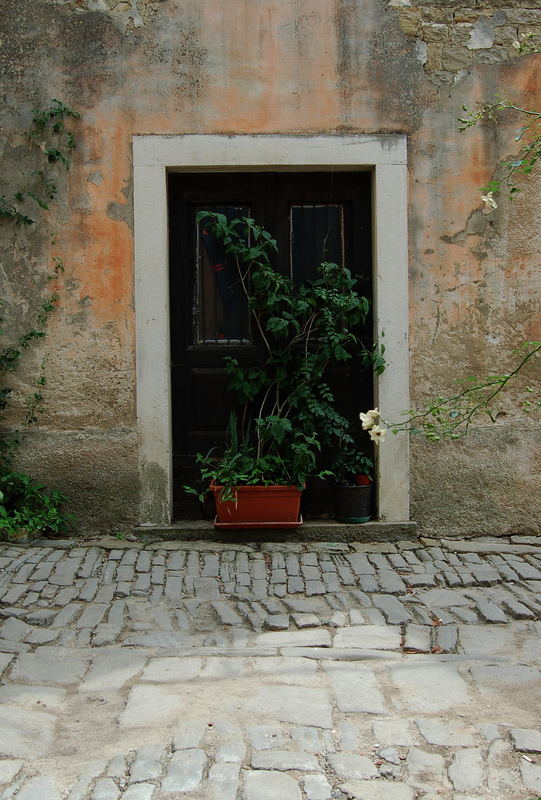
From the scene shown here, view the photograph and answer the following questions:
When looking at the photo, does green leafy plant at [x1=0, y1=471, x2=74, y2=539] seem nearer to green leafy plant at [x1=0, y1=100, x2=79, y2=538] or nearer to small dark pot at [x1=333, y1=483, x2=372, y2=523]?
green leafy plant at [x1=0, y1=100, x2=79, y2=538]

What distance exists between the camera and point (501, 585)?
4.09 meters

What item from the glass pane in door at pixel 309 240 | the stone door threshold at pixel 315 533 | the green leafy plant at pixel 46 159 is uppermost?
the green leafy plant at pixel 46 159

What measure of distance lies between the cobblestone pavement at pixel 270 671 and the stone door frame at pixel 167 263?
48cm

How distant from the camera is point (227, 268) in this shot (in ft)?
17.0

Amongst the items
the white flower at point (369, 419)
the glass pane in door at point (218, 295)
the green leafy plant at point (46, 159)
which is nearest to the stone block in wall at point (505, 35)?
the glass pane in door at point (218, 295)

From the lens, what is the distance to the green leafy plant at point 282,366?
15.8 feet

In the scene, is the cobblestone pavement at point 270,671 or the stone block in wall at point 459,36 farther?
the stone block in wall at point 459,36

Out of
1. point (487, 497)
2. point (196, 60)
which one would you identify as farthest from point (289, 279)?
point (487, 497)

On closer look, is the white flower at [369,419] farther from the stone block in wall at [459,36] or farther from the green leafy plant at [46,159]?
the stone block in wall at [459,36]

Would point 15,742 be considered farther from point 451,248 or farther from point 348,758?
point 451,248

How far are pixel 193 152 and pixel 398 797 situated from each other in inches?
152

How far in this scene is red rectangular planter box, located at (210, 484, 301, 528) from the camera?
4746mm

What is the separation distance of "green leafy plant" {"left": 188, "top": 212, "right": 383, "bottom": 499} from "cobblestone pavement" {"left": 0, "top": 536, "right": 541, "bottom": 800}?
1.77 feet

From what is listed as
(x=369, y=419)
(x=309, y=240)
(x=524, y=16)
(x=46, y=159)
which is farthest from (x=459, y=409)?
(x=46, y=159)
